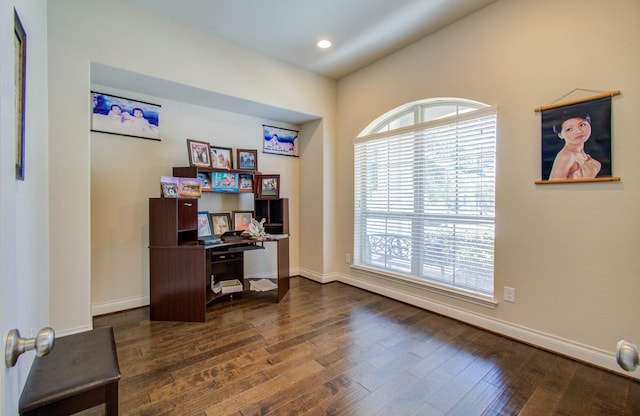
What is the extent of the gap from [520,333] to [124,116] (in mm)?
4339

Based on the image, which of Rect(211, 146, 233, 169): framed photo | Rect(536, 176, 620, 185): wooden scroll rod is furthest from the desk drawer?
Rect(536, 176, 620, 185): wooden scroll rod

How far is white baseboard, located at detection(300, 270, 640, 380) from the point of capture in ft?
6.73

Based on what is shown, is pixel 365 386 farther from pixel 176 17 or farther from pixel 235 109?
pixel 176 17

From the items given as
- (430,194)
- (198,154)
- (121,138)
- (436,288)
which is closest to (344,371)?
(436,288)

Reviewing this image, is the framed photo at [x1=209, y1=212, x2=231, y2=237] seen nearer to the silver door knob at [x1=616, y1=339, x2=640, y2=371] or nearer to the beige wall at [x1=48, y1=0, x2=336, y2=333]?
the beige wall at [x1=48, y1=0, x2=336, y2=333]

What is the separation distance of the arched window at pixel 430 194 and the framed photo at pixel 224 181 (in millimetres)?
1625

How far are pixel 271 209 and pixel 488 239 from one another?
103 inches

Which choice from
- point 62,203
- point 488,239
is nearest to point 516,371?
point 488,239

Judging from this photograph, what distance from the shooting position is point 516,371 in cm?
203

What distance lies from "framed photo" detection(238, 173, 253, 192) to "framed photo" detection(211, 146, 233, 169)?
0.68 feet

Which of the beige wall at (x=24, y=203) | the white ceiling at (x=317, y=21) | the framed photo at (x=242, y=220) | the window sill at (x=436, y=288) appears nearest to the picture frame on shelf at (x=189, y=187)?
the framed photo at (x=242, y=220)

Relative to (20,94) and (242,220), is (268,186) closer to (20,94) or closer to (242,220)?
(242,220)

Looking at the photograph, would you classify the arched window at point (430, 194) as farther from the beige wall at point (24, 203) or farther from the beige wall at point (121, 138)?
the beige wall at point (24, 203)

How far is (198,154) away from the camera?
339 cm
